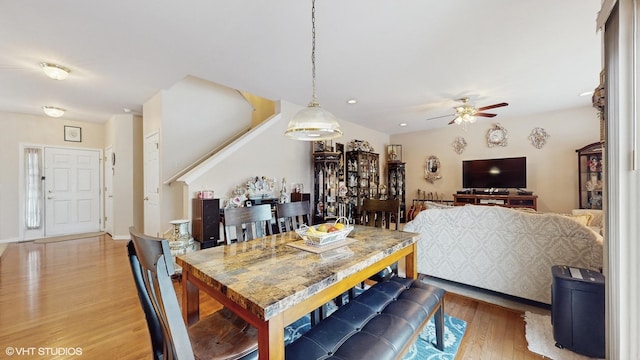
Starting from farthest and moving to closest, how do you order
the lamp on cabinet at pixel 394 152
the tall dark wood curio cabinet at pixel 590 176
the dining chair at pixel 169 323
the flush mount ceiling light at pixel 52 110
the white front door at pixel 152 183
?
the lamp on cabinet at pixel 394 152 < the tall dark wood curio cabinet at pixel 590 176 < the flush mount ceiling light at pixel 52 110 < the white front door at pixel 152 183 < the dining chair at pixel 169 323

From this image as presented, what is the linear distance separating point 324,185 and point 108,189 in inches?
199

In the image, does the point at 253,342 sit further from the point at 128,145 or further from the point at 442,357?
the point at 128,145

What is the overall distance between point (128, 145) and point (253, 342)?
5612 mm

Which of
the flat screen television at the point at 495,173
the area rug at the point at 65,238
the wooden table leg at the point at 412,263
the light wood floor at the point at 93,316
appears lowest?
the light wood floor at the point at 93,316

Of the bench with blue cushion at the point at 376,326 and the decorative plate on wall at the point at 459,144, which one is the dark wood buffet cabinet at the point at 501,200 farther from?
the bench with blue cushion at the point at 376,326

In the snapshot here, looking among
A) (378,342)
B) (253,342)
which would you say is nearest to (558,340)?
(378,342)

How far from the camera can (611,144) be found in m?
1.40

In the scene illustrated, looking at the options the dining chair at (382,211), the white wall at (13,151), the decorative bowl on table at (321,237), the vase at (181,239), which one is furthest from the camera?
the white wall at (13,151)

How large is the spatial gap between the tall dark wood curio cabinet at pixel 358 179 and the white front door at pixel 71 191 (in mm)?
5890

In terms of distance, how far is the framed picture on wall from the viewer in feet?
18.2

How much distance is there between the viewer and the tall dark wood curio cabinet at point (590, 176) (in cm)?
465

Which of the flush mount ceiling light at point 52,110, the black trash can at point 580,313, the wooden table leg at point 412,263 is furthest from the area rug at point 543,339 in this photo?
the flush mount ceiling light at point 52,110

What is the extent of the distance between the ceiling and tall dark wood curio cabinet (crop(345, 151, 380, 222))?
1.61m

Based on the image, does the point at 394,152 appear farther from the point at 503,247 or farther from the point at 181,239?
the point at 181,239
